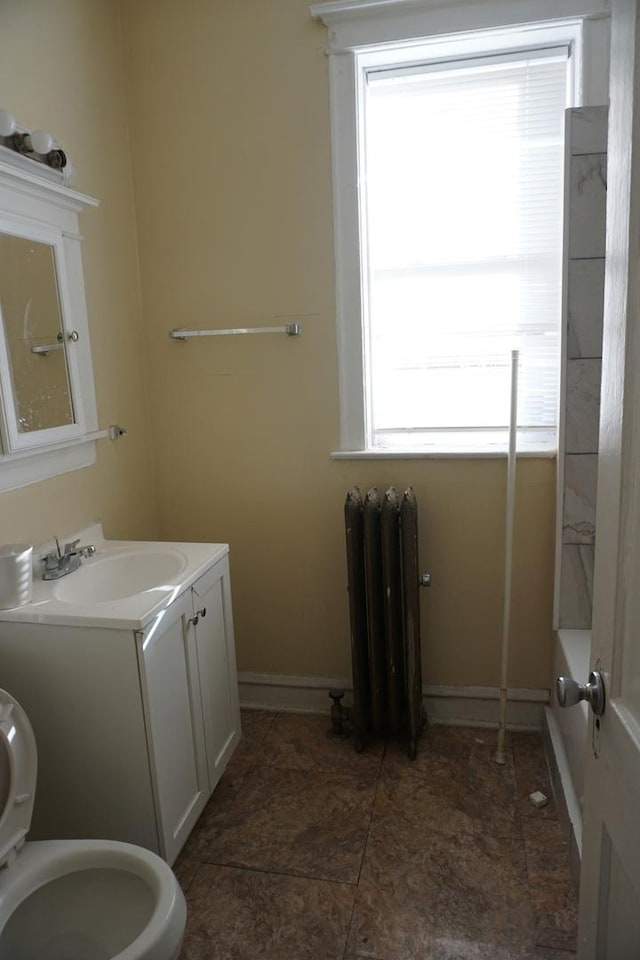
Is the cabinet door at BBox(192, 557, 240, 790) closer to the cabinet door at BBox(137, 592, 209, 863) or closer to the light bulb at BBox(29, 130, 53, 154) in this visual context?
the cabinet door at BBox(137, 592, 209, 863)

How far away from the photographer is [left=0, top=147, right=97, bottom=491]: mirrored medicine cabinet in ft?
5.67

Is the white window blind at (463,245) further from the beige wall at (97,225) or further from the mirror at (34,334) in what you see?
the mirror at (34,334)

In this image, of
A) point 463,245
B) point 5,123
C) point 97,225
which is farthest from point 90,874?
point 463,245

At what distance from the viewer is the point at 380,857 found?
73.3 inches

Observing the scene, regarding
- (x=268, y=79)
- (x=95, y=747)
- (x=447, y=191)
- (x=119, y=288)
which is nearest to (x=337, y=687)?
(x=95, y=747)

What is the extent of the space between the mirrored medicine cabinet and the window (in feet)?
2.96

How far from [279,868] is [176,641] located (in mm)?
726

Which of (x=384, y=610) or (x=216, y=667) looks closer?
(x=216, y=667)

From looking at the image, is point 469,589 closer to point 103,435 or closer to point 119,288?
point 103,435

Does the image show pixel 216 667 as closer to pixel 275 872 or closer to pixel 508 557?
pixel 275 872

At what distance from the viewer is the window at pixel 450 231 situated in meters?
2.16

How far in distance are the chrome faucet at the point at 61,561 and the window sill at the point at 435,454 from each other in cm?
97

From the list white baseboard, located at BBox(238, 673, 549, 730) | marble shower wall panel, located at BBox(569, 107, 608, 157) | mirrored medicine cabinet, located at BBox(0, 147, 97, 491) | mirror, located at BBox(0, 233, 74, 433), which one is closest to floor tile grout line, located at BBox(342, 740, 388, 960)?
white baseboard, located at BBox(238, 673, 549, 730)

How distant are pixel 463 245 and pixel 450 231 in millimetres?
69
